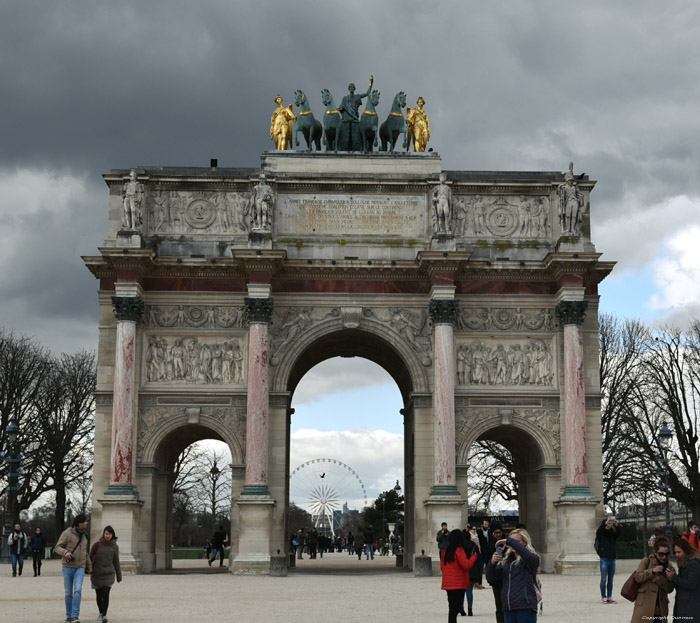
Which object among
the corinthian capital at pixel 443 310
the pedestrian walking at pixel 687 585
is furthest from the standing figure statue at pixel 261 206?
the pedestrian walking at pixel 687 585

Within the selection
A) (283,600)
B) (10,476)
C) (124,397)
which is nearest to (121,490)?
(124,397)

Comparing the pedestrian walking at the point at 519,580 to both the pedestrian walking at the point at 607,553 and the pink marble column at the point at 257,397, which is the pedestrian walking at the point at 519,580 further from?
the pink marble column at the point at 257,397

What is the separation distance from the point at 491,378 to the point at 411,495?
16.2ft

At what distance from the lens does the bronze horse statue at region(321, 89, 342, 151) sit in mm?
39000

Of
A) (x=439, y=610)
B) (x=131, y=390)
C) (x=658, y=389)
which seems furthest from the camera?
(x=658, y=389)

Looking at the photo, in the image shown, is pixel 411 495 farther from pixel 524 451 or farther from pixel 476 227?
pixel 476 227

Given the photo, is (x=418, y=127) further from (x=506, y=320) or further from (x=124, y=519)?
(x=124, y=519)

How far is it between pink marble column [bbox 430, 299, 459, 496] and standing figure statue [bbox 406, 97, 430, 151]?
6.32 meters

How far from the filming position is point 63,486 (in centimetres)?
5775

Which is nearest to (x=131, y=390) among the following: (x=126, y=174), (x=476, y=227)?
(x=126, y=174)

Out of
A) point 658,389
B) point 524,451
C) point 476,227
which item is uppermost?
point 476,227

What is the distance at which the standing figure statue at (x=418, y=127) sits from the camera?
38.7 metres

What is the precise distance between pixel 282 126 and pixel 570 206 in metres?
10.4

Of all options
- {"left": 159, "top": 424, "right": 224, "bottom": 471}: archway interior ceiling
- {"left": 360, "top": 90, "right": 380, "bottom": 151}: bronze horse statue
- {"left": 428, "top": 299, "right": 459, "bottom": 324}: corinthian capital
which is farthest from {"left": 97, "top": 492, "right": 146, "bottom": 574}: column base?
{"left": 360, "top": 90, "right": 380, "bottom": 151}: bronze horse statue
